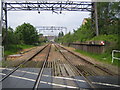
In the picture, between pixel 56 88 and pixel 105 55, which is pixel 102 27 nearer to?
pixel 105 55

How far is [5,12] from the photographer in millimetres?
23250

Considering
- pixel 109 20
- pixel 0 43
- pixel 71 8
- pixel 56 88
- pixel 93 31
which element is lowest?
pixel 56 88

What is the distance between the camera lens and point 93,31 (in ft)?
88.1

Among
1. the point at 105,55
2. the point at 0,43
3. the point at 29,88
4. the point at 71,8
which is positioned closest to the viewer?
the point at 29,88

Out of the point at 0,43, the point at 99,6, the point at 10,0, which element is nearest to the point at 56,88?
the point at 0,43

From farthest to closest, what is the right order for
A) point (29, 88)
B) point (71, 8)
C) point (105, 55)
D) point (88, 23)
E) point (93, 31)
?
point (88, 23) < point (93, 31) < point (71, 8) < point (105, 55) < point (29, 88)

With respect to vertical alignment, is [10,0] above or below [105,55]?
above

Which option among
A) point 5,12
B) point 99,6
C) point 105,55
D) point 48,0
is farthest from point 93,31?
point 5,12

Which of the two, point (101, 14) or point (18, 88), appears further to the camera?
point (101, 14)

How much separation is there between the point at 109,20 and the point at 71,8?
21.7ft

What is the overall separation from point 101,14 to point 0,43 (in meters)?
16.8

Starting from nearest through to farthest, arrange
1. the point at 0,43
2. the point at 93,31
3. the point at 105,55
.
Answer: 1. the point at 105,55
2. the point at 0,43
3. the point at 93,31

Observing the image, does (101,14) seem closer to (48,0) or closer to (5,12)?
(48,0)

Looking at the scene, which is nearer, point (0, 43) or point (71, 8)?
point (0, 43)
